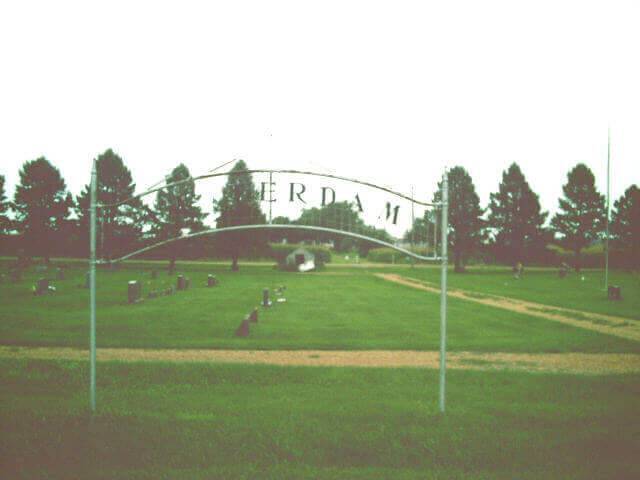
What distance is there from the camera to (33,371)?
1120 centimetres

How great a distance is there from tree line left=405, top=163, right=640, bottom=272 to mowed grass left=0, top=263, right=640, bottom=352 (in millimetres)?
37503

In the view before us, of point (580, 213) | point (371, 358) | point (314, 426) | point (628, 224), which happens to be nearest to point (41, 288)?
point (371, 358)

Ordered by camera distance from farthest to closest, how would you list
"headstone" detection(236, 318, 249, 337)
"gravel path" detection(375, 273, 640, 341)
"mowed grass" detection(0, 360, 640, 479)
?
"gravel path" detection(375, 273, 640, 341)
"headstone" detection(236, 318, 249, 337)
"mowed grass" detection(0, 360, 640, 479)

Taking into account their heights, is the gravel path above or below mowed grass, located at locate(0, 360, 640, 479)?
below

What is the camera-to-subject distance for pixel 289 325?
63.7 feet

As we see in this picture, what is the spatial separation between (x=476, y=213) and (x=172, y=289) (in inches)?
1683

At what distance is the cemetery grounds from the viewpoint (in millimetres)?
6301

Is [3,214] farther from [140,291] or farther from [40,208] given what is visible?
[140,291]

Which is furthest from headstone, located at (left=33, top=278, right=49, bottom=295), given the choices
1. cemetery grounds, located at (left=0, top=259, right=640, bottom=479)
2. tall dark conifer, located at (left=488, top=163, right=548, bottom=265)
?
tall dark conifer, located at (left=488, top=163, right=548, bottom=265)

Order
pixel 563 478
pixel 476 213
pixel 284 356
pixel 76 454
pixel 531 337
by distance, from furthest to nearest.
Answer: pixel 476 213 → pixel 531 337 → pixel 284 356 → pixel 76 454 → pixel 563 478

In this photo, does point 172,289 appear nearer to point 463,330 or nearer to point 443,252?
point 463,330

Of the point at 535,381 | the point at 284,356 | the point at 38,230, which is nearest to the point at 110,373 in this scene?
the point at 284,356

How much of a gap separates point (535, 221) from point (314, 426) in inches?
2590

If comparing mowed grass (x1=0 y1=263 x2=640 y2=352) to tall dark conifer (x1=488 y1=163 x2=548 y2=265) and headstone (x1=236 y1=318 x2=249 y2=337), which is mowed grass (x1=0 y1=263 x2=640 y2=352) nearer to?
headstone (x1=236 y1=318 x2=249 y2=337)
